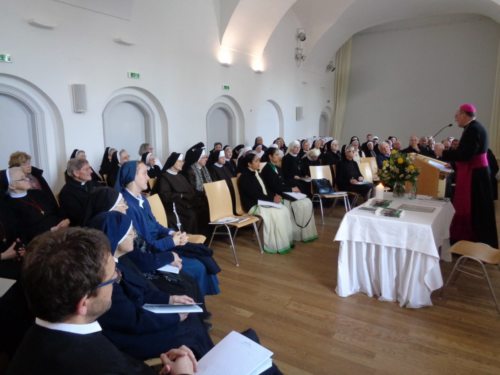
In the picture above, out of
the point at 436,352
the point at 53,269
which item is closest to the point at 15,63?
the point at 53,269

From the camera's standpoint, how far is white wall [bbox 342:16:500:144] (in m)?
10.5

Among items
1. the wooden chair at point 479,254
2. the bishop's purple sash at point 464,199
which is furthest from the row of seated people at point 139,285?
the bishop's purple sash at point 464,199

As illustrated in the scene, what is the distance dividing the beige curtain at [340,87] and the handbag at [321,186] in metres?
7.48

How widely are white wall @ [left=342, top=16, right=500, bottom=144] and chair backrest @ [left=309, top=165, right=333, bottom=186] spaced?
6889 mm

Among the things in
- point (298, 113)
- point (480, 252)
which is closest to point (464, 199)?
point (480, 252)

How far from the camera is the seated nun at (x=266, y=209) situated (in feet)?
14.9

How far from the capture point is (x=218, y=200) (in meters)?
4.52

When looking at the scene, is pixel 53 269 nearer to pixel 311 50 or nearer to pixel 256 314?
pixel 256 314

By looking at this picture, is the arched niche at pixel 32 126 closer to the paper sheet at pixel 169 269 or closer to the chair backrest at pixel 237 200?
the chair backrest at pixel 237 200

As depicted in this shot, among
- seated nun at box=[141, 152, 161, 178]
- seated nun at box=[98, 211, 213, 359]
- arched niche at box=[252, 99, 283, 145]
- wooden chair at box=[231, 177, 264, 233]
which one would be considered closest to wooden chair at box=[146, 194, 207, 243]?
wooden chair at box=[231, 177, 264, 233]

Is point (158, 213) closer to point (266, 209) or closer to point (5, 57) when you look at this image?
point (266, 209)

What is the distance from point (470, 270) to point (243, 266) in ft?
8.01

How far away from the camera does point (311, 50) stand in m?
10.6

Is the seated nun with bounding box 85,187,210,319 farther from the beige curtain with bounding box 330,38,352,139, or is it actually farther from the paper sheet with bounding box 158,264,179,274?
the beige curtain with bounding box 330,38,352,139
